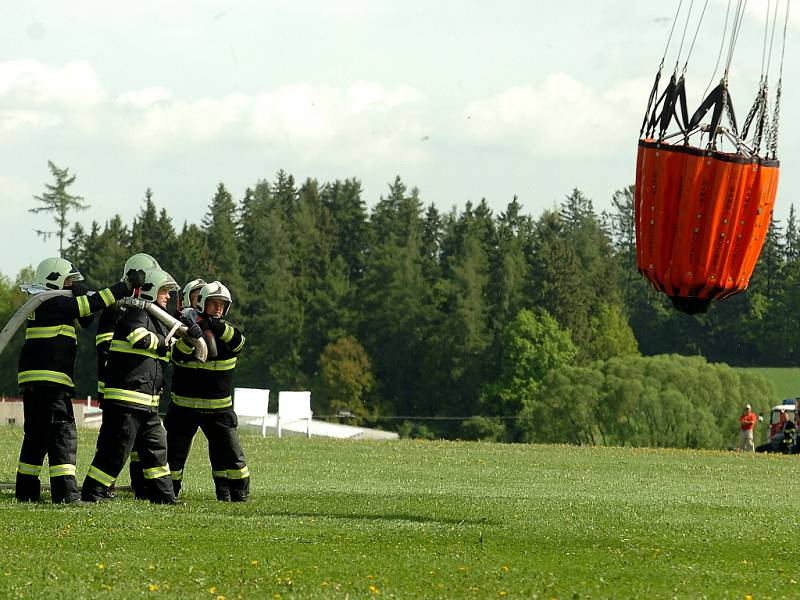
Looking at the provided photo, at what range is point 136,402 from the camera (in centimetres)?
1488

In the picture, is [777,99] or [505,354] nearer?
[777,99]

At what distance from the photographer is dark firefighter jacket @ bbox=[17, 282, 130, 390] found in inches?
585

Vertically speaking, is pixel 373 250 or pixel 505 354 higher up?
pixel 373 250

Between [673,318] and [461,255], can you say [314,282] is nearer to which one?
[461,255]

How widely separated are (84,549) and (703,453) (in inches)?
854

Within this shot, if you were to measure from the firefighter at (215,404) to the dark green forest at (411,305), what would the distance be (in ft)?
297

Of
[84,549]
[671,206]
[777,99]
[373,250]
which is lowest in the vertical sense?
[84,549]

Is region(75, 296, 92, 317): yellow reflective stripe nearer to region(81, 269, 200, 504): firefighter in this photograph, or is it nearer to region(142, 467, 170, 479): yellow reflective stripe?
region(81, 269, 200, 504): firefighter

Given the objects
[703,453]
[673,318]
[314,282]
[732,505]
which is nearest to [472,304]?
[314,282]

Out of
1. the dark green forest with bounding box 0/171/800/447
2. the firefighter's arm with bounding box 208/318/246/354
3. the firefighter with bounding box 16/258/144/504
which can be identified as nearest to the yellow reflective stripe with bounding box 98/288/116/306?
the firefighter with bounding box 16/258/144/504

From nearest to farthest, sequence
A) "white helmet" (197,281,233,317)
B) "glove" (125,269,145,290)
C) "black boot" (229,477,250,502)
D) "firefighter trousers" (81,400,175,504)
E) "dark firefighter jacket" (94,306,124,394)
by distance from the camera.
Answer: "glove" (125,269,145,290)
"firefighter trousers" (81,400,175,504)
"dark firefighter jacket" (94,306,124,394)
"white helmet" (197,281,233,317)
"black boot" (229,477,250,502)

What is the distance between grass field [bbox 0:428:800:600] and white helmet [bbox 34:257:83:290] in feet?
7.38

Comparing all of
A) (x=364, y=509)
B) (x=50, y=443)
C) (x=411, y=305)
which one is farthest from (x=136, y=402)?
(x=411, y=305)

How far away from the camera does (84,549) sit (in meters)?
11.4
